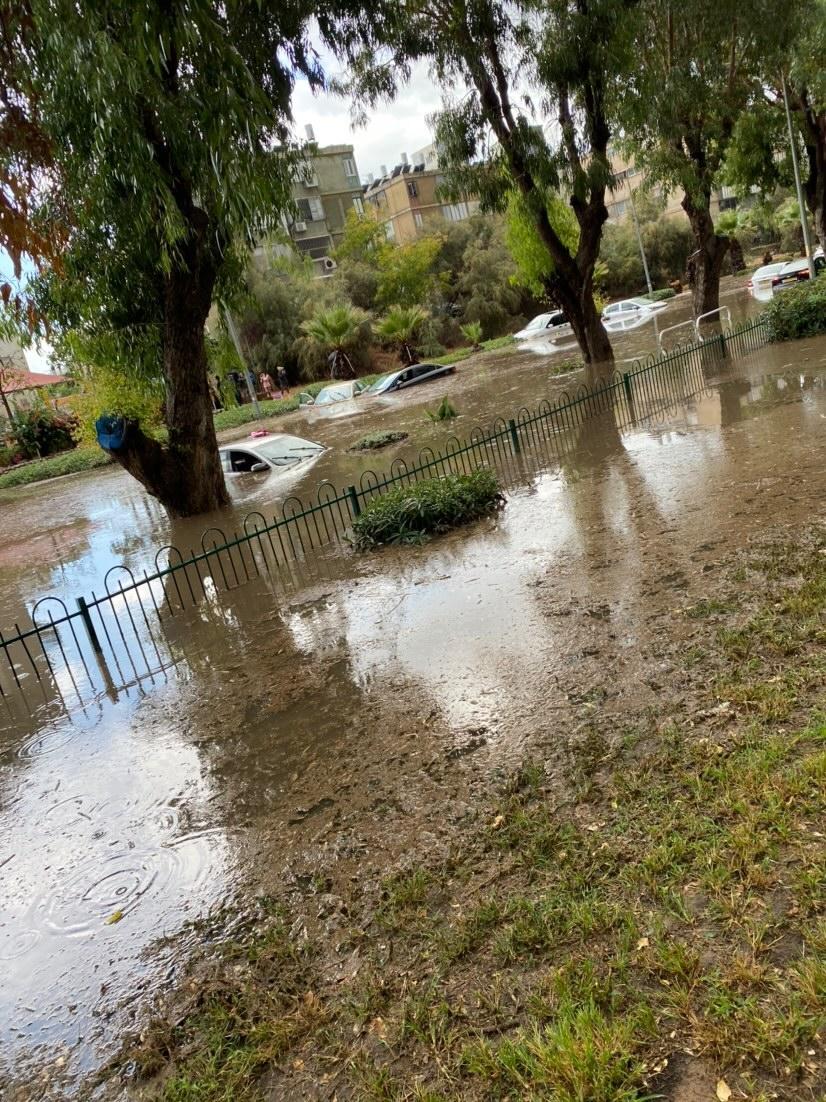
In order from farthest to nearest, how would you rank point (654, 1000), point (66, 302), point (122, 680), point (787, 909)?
point (66, 302) < point (122, 680) < point (787, 909) < point (654, 1000)

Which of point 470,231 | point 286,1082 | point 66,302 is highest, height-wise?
point 470,231

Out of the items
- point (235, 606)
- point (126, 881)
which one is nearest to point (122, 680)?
point (235, 606)

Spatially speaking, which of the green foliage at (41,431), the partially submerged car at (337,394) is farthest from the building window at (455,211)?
the green foliage at (41,431)

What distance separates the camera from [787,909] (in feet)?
9.61

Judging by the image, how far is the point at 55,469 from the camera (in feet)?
97.6

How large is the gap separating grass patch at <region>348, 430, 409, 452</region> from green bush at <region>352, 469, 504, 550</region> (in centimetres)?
960

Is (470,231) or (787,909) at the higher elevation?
(470,231)

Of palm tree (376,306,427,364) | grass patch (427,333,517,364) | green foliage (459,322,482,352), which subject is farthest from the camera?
green foliage (459,322,482,352)

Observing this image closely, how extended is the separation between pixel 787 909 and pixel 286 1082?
6.29 ft

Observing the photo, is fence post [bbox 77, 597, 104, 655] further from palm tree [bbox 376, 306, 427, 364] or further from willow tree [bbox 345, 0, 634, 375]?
palm tree [bbox 376, 306, 427, 364]

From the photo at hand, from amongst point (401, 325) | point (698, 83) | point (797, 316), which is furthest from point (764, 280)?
point (797, 316)

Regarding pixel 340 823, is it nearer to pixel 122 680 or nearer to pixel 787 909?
pixel 787 909

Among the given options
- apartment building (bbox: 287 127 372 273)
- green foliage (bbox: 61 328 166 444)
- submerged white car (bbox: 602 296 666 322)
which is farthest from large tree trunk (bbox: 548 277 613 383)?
apartment building (bbox: 287 127 372 273)

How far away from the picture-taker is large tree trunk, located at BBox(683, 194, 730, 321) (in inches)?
856
